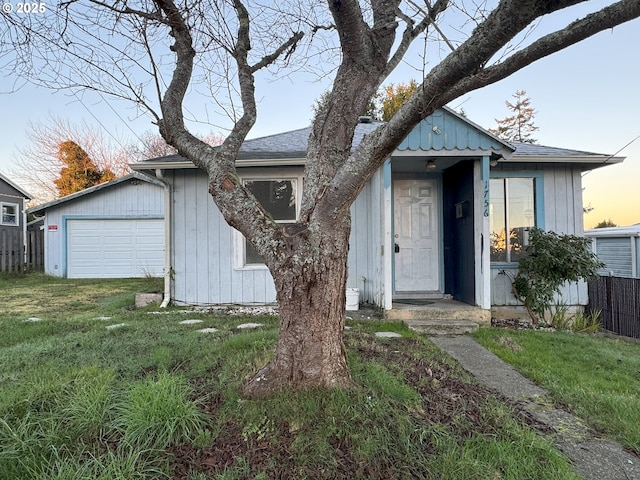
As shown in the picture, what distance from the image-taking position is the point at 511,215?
6.50 meters

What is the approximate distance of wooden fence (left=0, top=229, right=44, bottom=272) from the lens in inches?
501

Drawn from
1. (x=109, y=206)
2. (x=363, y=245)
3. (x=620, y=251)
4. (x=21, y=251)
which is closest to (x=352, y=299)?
(x=363, y=245)

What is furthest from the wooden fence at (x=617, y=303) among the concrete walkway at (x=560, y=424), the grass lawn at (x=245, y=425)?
the grass lawn at (x=245, y=425)

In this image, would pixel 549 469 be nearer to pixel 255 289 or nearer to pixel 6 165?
pixel 255 289

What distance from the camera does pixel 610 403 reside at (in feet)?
8.77

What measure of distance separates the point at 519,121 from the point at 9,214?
29.7 m

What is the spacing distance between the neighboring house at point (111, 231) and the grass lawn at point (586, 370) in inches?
456

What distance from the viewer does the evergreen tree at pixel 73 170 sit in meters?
18.2

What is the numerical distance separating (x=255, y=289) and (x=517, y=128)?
2616 centimetres

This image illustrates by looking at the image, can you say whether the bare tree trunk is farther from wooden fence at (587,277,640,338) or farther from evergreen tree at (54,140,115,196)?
evergreen tree at (54,140,115,196)

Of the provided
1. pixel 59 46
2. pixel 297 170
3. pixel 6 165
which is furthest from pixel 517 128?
pixel 6 165

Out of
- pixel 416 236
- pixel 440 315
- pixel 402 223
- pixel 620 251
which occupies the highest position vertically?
pixel 402 223

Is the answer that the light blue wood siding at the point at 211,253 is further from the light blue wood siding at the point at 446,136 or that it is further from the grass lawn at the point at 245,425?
the grass lawn at the point at 245,425

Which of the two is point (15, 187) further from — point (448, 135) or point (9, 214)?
point (448, 135)
